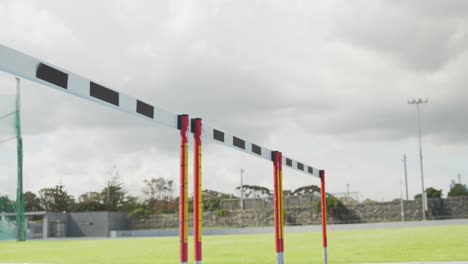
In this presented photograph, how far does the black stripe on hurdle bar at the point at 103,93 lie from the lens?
435 cm

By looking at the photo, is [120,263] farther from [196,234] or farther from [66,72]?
[66,72]

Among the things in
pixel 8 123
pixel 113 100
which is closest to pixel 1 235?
pixel 8 123

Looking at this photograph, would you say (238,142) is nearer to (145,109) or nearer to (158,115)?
(158,115)

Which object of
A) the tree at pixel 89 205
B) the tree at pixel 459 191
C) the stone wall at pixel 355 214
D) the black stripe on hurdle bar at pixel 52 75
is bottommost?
the stone wall at pixel 355 214

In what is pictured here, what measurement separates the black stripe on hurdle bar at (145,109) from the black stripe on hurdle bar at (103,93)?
1.06 feet

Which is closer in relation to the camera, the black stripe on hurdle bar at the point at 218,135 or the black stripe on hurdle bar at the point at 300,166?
the black stripe on hurdle bar at the point at 218,135

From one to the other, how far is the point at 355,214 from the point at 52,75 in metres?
50.1

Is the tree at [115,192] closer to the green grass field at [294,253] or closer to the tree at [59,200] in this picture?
the tree at [59,200]

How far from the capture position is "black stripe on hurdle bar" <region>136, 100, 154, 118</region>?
4926 mm

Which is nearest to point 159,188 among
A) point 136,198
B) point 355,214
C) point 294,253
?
point 136,198

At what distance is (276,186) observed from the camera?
7.79m

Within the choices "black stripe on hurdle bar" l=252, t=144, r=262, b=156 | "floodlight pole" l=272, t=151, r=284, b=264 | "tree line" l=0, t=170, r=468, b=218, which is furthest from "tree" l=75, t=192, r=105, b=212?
"black stripe on hurdle bar" l=252, t=144, r=262, b=156

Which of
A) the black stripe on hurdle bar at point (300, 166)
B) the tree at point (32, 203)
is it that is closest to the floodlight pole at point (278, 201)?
the black stripe on hurdle bar at point (300, 166)

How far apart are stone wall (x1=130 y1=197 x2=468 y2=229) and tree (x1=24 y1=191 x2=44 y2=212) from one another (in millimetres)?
25396
